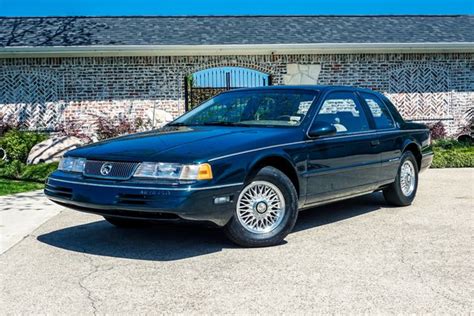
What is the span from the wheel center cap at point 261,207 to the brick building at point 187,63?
10331 millimetres

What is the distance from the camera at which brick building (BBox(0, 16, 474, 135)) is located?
600 inches

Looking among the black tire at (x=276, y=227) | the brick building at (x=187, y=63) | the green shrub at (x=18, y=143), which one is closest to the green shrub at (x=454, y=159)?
the brick building at (x=187, y=63)

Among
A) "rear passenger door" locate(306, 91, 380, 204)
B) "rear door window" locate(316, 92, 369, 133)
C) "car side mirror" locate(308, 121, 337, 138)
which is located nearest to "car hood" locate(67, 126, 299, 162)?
"car side mirror" locate(308, 121, 337, 138)

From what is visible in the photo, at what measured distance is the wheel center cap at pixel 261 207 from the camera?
528 centimetres

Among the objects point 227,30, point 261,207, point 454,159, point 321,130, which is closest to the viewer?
point 261,207

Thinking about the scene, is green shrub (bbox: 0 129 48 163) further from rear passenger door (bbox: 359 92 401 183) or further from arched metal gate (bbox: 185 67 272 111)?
rear passenger door (bbox: 359 92 401 183)

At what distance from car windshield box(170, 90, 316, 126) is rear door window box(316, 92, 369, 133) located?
20 cm

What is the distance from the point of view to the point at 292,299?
3.84 metres

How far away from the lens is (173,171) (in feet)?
15.8

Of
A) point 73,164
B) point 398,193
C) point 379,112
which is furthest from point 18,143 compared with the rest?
point 398,193

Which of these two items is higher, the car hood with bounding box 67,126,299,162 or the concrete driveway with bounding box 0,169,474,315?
the car hood with bounding box 67,126,299,162

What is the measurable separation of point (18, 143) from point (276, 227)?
10.1 metres

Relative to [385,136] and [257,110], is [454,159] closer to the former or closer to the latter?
[385,136]

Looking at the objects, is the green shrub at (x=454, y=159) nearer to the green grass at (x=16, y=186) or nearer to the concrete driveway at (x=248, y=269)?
the concrete driveway at (x=248, y=269)
